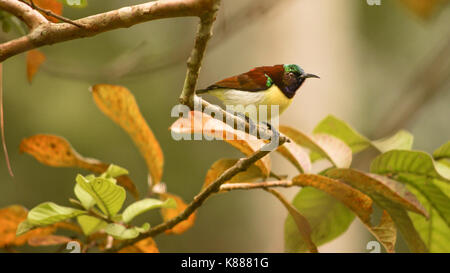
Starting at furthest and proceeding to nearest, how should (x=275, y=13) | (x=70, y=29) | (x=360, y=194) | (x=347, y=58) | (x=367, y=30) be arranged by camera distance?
(x=367, y=30), (x=347, y=58), (x=275, y=13), (x=360, y=194), (x=70, y=29)

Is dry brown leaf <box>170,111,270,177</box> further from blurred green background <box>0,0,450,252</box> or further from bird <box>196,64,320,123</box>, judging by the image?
blurred green background <box>0,0,450,252</box>

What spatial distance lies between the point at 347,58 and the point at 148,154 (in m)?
0.67

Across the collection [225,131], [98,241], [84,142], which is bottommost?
[84,142]

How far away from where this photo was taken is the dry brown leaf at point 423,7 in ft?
2.44

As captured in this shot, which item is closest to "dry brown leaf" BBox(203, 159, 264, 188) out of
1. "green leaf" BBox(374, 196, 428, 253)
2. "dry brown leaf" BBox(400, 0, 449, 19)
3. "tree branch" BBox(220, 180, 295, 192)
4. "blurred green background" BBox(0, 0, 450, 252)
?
"tree branch" BBox(220, 180, 295, 192)

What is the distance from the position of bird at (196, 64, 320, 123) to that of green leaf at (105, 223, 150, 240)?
0.42 ft

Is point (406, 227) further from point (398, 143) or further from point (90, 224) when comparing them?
point (90, 224)

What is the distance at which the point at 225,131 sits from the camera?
36cm

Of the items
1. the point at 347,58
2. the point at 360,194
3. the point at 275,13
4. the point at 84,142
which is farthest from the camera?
the point at 84,142

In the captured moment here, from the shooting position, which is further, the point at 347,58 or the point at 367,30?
the point at 367,30

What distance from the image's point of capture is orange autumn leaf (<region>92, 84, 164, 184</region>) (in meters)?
0.49

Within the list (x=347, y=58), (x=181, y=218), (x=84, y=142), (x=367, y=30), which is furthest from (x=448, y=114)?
(x=181, y=218)
